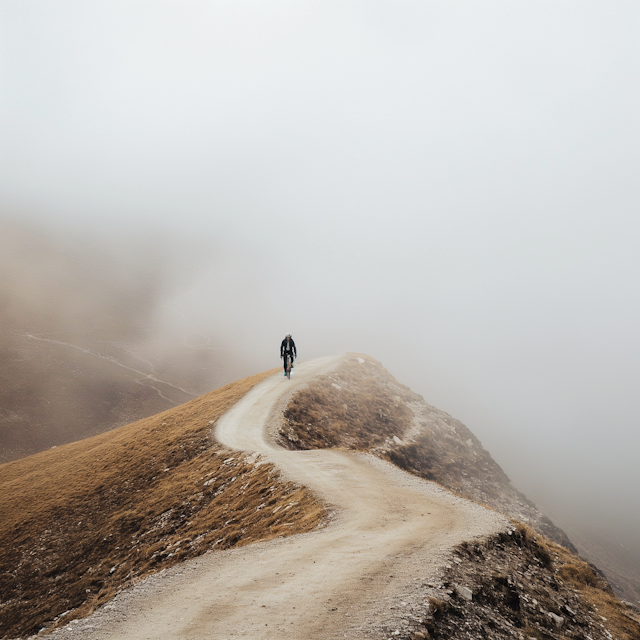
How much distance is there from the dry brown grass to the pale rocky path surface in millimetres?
1687

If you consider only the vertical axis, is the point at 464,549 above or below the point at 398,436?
above

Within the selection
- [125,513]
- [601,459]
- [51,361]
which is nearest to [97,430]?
[51,361]

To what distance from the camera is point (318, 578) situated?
384 inches

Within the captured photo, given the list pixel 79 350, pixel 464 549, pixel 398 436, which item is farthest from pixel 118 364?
pixel 464 549

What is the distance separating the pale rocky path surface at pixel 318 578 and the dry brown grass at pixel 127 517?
1687 millimetres

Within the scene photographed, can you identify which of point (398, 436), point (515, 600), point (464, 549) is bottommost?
point (398, 436)

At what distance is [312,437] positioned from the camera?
91.6ft

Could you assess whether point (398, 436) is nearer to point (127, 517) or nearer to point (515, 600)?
point (127, 517)

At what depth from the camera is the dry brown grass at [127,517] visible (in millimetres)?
15086

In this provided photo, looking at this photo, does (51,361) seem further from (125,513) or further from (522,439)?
(522,439)

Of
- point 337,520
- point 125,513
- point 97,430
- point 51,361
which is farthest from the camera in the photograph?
point 51,361

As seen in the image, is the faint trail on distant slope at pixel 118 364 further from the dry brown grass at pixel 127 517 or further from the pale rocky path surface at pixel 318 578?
the pale rocky path surface at pixel 318 578

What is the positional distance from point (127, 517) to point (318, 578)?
1560 centimetres

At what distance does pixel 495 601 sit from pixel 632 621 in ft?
22.6
